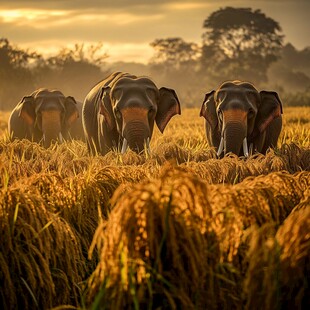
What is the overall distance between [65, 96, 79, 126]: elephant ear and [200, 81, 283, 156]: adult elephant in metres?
4.19

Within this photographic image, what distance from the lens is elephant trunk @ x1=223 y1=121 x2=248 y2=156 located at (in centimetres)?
1170

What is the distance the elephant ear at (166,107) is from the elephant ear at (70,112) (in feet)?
12.3

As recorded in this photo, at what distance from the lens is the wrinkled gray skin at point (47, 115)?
15664 millimetres

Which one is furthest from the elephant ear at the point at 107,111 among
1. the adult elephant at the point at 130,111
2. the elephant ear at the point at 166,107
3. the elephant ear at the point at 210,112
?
the elephant ear at the point at 210,112

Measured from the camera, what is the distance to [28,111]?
52.6ft

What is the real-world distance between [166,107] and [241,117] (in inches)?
55.9

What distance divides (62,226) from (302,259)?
1992mm

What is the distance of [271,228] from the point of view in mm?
4980

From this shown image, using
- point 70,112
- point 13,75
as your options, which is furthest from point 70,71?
point 70,112

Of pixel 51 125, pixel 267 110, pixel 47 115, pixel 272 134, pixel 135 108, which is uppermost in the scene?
pixel 135 108

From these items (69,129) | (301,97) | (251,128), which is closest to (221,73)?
(301,97)

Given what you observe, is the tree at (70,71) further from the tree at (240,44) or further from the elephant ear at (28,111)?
the elephant ear at (28,111)

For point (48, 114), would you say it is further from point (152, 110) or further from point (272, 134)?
point (272, 134)

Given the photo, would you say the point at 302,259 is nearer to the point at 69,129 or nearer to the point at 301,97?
the point at 69,129
